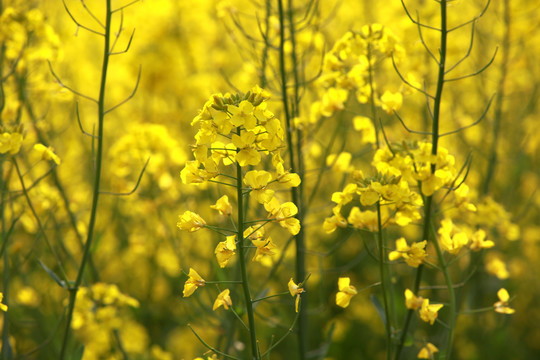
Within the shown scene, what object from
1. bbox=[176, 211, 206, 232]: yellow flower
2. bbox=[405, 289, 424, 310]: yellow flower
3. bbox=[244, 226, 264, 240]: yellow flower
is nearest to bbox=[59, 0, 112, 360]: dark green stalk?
bbox=[176, 211, 206, 232]: yellow flower

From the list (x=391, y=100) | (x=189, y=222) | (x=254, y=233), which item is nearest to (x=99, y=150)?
(x=189, y=222)

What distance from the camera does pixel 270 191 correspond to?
1616 mm

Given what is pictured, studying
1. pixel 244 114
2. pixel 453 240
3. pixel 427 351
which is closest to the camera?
pixel 244 114

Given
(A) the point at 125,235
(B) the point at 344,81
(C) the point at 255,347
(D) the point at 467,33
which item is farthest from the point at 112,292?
(D) the point at 467,33

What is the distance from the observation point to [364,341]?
169 inches

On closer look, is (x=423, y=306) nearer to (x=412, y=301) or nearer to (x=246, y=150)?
(x=412, y=301)

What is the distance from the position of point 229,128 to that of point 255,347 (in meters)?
0.64

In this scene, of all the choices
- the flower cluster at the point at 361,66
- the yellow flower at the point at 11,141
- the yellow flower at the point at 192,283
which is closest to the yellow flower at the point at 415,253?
the flower cluster at the point at 361,66

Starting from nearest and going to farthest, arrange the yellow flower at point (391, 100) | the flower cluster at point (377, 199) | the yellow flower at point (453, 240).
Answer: the flower cluster at point (377, 199)
the yellow flower at point (453, 240)
the yellow flower at point (391, 100)

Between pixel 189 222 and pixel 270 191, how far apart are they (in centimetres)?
26

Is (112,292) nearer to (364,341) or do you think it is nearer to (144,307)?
(144,307)

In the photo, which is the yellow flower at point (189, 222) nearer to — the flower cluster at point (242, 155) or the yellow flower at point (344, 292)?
the flower cluster at point (242, 155)

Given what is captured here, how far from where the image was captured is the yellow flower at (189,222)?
5.40 feet

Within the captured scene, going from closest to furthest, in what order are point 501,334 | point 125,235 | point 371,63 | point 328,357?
point 371,63
point 501,334
point 328,357
point 125,235
